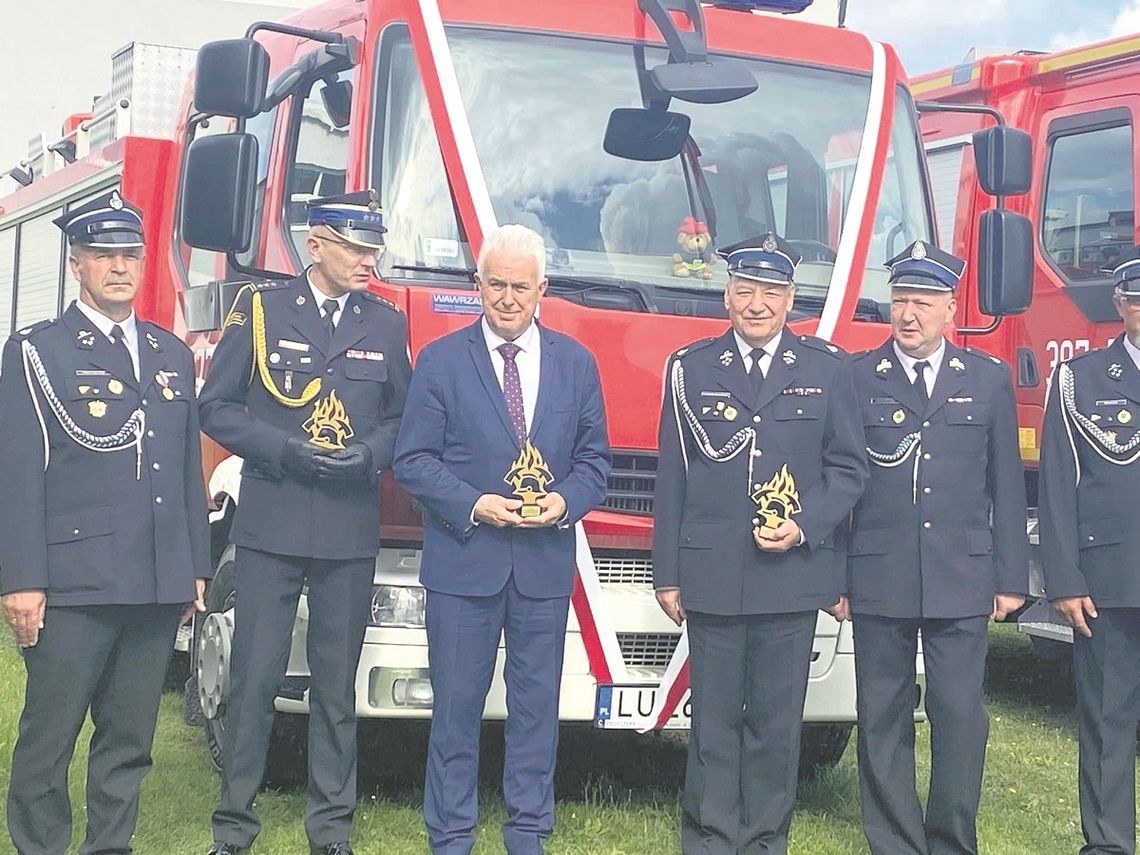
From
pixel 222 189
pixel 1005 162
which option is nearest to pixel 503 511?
pixel 222 189

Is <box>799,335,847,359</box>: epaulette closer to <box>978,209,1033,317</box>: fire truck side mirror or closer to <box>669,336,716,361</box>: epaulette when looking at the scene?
<box>669,336,716,361</box>: epaulette

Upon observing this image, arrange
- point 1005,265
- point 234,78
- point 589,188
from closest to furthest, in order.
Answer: point 234,78, point 589,188, point 1005,265

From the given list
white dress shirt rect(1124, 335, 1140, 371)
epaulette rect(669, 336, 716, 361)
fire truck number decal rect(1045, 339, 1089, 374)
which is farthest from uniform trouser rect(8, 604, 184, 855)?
fire truck number decal rect(1045, 339, 1089, 374)

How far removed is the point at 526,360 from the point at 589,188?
32.5 inches

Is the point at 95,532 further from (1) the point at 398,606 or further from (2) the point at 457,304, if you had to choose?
(2) the point at 457,304

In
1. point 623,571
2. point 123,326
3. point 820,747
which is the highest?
point 123,326

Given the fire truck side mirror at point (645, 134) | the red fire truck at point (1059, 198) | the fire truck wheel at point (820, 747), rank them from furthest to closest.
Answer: the red fire truck at point (1059, 198), the fire truck wheel at point (820, 747), the fire truck side mirror at point (645, 134)

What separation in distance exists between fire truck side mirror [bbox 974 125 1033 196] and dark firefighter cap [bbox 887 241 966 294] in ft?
3.15

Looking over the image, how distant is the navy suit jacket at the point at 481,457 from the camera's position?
4484mm

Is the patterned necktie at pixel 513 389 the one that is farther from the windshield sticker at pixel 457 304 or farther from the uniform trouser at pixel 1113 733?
the uniform trouser at pixel 1113 733

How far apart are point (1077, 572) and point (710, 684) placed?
1.11 m

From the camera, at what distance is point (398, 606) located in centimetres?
488

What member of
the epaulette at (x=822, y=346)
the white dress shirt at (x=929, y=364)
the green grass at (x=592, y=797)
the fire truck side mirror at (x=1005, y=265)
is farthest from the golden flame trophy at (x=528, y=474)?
the fire truck side mirror at (x=1005, y=265)

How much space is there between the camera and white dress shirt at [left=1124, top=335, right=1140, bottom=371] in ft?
15.5
